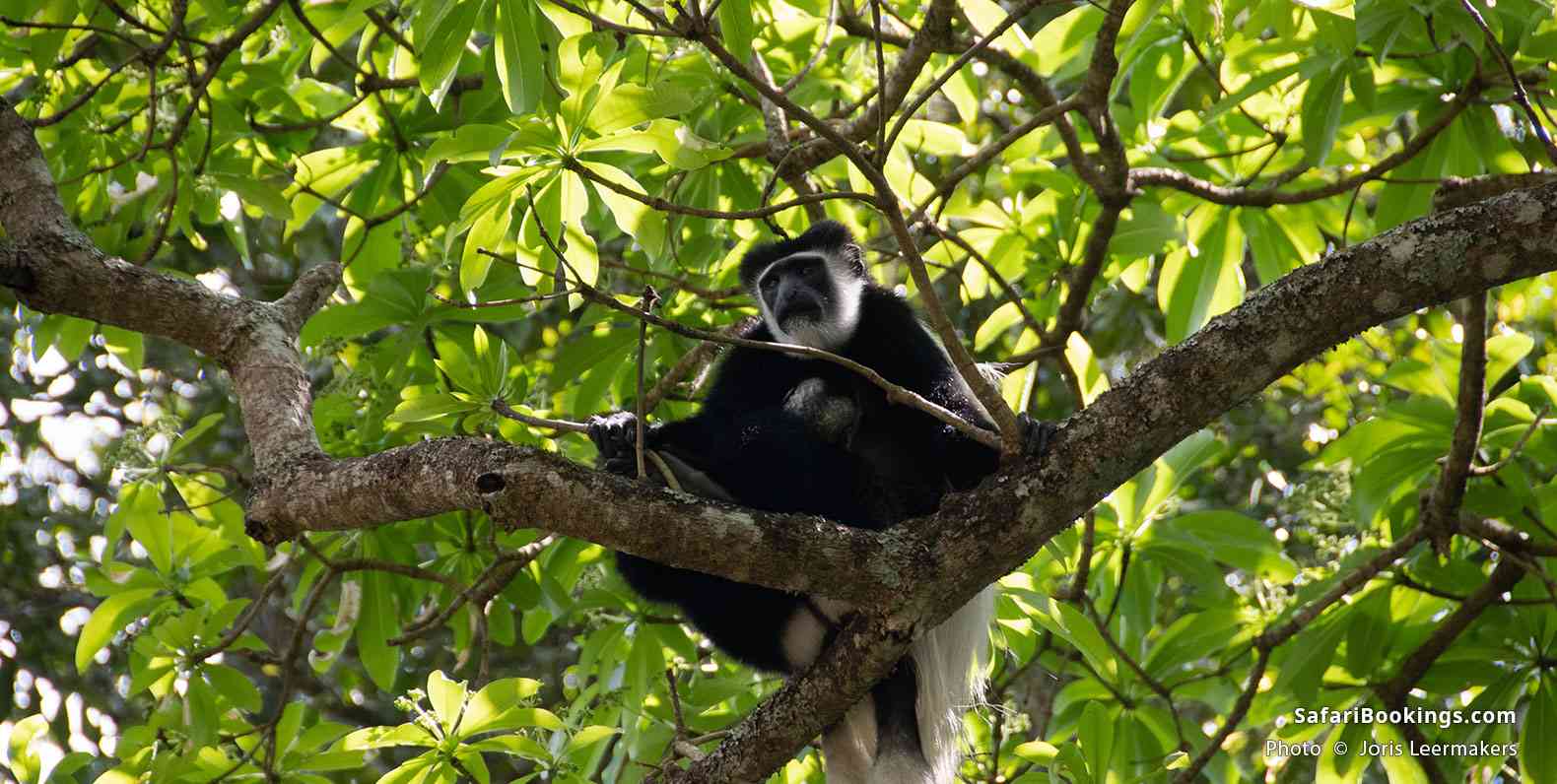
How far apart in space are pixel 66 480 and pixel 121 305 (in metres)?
3.58

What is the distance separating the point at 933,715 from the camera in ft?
8.00

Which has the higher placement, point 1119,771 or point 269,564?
point 269,564

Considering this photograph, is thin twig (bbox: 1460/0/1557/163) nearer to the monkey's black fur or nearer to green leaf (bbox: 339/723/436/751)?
the monkey's black fur

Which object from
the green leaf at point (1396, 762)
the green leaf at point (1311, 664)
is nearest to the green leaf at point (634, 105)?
the green leaf at point (1311, 664)

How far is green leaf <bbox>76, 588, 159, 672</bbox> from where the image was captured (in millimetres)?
2395

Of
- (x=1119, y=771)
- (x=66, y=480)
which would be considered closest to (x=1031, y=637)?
(x=1119, y=771)

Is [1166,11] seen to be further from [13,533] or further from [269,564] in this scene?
[13,533]

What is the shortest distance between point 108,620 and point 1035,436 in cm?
180

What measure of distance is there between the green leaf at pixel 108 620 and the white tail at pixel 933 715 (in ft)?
4.41

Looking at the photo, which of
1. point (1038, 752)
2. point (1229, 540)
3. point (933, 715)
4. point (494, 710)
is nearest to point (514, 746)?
point (494, 710)

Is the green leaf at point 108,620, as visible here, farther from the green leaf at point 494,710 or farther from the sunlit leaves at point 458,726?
the green leaf at point 494,710

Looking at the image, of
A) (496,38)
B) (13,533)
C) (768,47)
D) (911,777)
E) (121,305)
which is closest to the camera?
(121,305)

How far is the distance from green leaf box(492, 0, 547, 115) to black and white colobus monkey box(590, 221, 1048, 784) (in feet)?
1.76

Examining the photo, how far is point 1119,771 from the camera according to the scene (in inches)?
94.3
